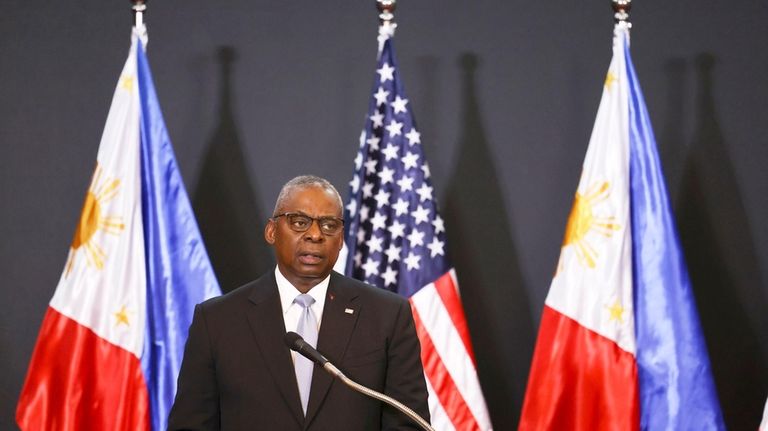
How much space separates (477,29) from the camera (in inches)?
160

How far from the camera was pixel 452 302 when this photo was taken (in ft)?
11.8

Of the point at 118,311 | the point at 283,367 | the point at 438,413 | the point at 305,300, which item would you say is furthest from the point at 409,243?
the point at 283,367

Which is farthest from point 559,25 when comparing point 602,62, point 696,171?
point 696,171

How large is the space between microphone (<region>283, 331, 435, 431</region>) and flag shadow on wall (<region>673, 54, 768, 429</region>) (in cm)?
Result: 235

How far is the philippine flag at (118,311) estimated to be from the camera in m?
3.44

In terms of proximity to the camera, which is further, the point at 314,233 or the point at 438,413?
the point at 438,413

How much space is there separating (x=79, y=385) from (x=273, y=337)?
5.28 ft

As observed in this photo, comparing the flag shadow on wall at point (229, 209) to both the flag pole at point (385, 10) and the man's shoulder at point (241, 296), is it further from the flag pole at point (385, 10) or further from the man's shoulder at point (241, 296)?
the man's shoulder at point (241, 296)

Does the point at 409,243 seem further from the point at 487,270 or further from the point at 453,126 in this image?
the point at 453,126

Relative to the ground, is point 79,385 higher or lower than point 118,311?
lower

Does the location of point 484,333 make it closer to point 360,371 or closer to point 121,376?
point 121,376

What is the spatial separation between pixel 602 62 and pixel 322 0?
126 cm

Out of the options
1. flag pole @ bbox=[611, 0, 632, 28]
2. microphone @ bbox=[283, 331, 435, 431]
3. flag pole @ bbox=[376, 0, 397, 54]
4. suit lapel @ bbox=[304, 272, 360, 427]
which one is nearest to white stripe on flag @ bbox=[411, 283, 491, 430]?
flag pole @ bbox=[376, 0, 397, 54]

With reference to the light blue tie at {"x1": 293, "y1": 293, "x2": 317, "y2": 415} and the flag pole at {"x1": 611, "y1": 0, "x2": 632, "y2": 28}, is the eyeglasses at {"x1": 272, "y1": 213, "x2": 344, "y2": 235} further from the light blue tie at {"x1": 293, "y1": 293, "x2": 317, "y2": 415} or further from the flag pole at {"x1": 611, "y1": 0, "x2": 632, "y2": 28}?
the flag pole at {"x1": 611, "y1": 0, "x2": 632, "y2": 28}
